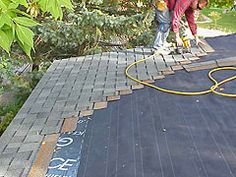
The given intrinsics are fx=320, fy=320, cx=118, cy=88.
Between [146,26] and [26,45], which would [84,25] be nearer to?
[146,26]

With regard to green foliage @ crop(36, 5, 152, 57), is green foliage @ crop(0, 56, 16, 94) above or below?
below

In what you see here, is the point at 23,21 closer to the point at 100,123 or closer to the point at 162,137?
the point at 162,137

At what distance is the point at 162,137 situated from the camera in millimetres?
2924

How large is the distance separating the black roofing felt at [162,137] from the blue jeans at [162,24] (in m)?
1.70

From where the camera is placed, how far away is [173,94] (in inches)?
153

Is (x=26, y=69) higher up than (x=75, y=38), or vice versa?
(x=75, y=38)

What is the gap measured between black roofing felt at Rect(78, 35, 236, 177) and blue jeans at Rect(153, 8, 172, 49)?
1.70 m

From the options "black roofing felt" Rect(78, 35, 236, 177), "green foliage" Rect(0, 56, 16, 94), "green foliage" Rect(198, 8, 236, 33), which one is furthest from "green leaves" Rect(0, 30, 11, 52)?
"green foliage" Rect(198, 8, 236, 33)

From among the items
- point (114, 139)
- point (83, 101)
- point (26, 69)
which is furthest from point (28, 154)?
point (26, 69)

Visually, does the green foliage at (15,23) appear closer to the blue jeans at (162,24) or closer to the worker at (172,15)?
the worker at (172,15)

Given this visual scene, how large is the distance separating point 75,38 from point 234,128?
17.1 ft

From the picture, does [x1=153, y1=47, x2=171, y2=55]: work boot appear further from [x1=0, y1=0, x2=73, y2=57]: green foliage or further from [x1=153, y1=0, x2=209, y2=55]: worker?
[x1=0, y1=0, x2=73, y2=57]: green foliage

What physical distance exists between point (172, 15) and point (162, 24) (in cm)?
29

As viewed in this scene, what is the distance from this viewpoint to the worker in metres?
5.17
